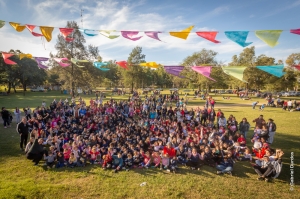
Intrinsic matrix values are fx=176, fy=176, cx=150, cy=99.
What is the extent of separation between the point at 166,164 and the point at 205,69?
5011mm

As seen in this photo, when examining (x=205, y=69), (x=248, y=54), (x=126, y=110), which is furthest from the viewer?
(x=248, y=54)

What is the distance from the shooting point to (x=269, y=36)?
22.6 ft

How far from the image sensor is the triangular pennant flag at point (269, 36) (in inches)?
267

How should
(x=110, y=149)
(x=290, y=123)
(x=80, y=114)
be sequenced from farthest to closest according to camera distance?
(x=290, y=123) < (x=80, y=114) < (x=110, y=149)

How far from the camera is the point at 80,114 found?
47.5ft

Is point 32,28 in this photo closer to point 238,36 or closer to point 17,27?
point 17,27

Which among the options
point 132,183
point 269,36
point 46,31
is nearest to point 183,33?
point 269,36

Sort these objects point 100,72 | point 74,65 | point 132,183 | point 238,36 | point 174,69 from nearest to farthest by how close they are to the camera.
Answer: point 132,183
point 238,36
point 174,69
point 74,65
point 100,72

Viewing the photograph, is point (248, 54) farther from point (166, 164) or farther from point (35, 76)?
point (35, 76)

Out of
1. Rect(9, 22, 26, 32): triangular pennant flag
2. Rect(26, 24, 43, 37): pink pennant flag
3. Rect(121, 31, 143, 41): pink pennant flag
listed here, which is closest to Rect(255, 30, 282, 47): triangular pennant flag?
Rect(121, 31, 143, 41): pink pennant flag

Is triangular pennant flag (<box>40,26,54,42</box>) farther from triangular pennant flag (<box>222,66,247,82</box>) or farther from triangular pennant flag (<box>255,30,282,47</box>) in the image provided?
triangular pennant flag (<box>255,30,282,47</box>)

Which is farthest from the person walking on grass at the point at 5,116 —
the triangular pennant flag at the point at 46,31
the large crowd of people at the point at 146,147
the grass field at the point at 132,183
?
the triangular pennant flag at the point at 46,31

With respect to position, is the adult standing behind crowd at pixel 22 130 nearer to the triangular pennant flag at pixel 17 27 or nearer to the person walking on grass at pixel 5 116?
the triangular pennant flag at pixel 17 27

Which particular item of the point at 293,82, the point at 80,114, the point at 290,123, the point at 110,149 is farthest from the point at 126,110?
the point at 293,82
